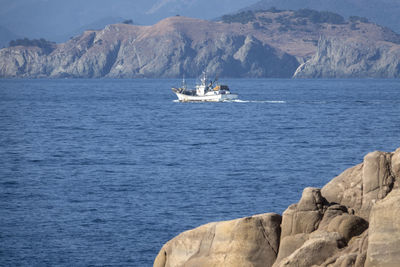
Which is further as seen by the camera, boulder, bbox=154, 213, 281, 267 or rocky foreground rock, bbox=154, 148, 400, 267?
boulder, bbox=154, 213, 281, 267

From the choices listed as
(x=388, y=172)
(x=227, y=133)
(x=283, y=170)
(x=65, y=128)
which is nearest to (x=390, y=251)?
(x=388, y=172)

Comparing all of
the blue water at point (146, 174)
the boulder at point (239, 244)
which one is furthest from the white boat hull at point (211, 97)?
the boulder at point (239, 244)

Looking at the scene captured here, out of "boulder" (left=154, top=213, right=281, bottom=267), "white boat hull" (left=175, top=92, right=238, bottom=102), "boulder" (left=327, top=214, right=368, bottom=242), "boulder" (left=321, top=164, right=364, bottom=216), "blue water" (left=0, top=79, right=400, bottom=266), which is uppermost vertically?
"boulder" (left=321, top=164, right=364, bottom=216)

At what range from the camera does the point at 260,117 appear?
342ft

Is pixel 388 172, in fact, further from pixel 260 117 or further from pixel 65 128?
pixel 260 117

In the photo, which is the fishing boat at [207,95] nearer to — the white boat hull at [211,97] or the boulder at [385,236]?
the white boat hull at [211,97]

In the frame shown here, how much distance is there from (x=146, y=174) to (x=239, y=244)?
95.7ft

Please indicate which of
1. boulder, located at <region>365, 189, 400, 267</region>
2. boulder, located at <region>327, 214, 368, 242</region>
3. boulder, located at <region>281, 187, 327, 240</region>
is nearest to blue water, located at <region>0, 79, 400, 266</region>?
boulder, located at <region>281, 187, 327, 240</region>

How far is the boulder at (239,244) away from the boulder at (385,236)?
3166 millimetres

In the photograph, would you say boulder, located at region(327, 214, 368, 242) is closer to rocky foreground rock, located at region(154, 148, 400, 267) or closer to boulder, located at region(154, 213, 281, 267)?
rocky foreground rock, located at region(154, 148, 400, 267)

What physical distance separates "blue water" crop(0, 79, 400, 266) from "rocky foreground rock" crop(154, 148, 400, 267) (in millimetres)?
7920

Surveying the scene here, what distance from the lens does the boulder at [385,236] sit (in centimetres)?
1484

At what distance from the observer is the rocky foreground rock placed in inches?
633

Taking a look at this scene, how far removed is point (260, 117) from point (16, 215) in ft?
238
